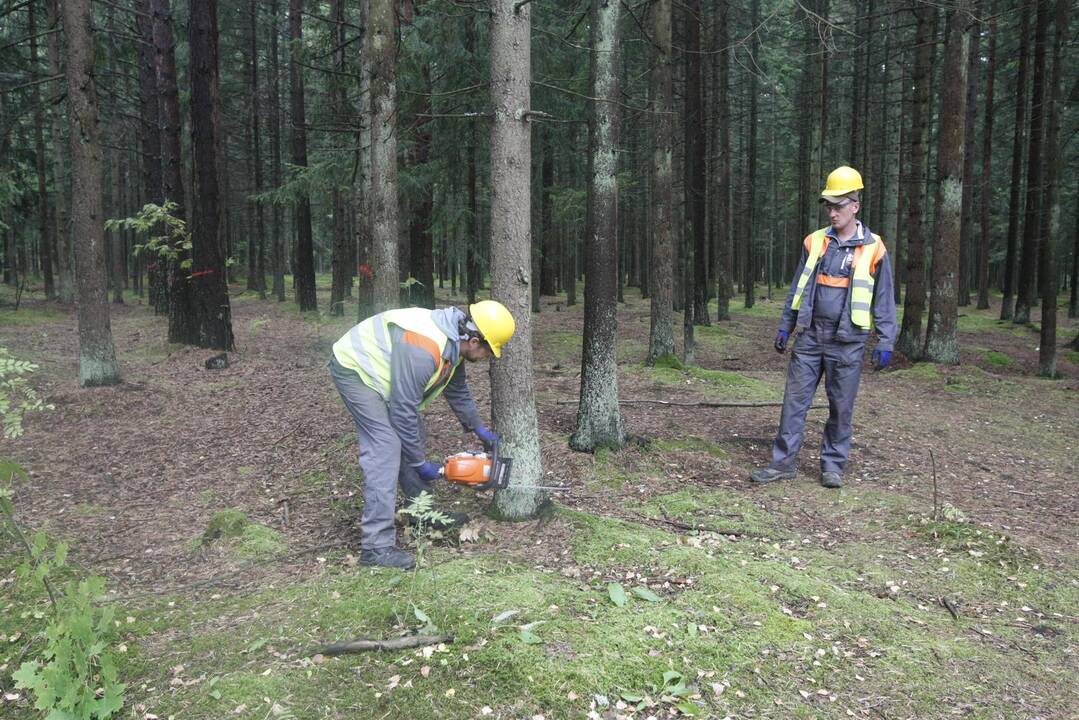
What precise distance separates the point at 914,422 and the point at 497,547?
6.08 metres

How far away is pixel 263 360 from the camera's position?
12.7m

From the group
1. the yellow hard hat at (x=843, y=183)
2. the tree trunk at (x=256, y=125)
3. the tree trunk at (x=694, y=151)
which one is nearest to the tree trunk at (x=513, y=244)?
the yellow hard hat at (x=843, y=183)

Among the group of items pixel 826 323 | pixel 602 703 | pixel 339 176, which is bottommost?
pixel 602 703

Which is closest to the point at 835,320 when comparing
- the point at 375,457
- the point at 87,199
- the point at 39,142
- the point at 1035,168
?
the point at 375,457

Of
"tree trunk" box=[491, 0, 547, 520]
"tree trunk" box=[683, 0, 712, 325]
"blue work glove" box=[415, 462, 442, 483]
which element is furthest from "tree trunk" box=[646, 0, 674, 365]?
"blue work glove" box=[415, 462, 442, 483]

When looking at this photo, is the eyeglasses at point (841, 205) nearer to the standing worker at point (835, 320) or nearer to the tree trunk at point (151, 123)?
the standing worker at point (835, 320)

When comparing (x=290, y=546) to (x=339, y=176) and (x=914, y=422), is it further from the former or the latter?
(x=339, y=176)

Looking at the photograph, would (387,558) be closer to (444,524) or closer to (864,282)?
(444,524)

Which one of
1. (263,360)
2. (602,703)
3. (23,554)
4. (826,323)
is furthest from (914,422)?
(263,360)

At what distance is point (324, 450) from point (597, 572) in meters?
3.73

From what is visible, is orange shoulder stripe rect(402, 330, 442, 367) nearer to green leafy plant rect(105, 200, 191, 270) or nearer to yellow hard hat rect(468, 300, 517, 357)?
yellow hard hat rect(468, 300, 517, 357)

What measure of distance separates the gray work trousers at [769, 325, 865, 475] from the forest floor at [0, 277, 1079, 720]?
363mm

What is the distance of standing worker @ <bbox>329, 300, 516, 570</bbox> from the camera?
4.31 m

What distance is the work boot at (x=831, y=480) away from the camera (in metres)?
5.86
